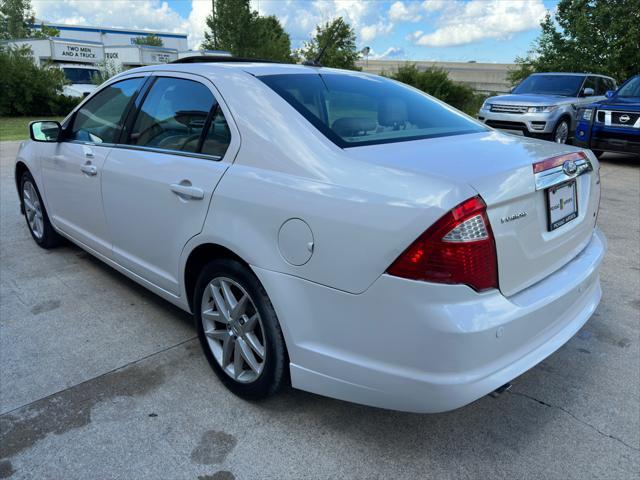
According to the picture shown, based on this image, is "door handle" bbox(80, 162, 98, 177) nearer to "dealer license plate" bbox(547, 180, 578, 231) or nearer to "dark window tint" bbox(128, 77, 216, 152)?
"dark window tint" bbox(128, 77, 216, 152)

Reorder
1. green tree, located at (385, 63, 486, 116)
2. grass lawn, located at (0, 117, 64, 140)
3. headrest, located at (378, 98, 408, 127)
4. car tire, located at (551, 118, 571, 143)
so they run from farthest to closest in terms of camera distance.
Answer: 1. green tree, located at (385, 63, 486, 116)
2. grass lawn, located at (0, 117, 64, 140)
3. car tire, located at (551, 118, 571, 143)
4. headrest, located at (378, 98, 408, 127)

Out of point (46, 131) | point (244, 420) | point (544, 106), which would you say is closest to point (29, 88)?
point (544, 106)

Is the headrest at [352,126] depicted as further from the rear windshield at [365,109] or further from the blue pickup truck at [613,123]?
the blue pickup truck at [613,123]

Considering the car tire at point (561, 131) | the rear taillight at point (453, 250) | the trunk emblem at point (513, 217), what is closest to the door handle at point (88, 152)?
the rear taillight at point (453, 250)

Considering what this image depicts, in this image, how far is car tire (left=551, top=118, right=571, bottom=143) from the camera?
1050 centimetres

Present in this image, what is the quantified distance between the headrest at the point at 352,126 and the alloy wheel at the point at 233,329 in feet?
2.77

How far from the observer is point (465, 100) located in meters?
24.6

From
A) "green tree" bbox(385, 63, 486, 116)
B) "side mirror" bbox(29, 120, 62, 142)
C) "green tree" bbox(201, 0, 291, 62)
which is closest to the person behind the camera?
"side mirror" bbox(29, 120, 62, 142)

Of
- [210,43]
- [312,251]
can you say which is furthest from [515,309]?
[210,43]

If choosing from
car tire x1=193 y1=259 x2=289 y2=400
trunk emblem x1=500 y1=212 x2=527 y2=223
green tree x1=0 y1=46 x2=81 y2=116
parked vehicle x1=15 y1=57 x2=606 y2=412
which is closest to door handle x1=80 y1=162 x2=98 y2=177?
parked vehicle x1=15 y1=57 x2=606 y2=412

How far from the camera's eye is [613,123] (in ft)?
29.8

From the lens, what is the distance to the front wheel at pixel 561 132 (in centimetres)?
1051

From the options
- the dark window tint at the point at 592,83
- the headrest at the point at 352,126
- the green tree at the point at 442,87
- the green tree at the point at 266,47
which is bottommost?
the headrest at the point at 352,126

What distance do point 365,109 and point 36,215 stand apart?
3.46 metres
